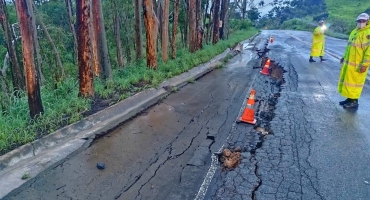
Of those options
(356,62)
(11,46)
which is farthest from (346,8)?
(11,46)

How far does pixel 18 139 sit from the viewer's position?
4297 millimetres

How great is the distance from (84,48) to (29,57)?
167 cm

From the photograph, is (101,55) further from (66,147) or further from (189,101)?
(66,147)

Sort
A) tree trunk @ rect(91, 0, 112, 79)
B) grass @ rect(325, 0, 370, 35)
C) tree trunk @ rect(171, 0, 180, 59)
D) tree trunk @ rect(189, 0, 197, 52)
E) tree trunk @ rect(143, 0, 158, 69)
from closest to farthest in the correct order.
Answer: tree trunk @ rect(91, 0, 112, 79)
tree trunk @ rect(143, 0, 158, 69)
tree trunk @ rect(171, 0, 180, 59)
tree trunk @ rect(189, 0, 197, 52)
grass @ rect(325, 0, 370, 35)

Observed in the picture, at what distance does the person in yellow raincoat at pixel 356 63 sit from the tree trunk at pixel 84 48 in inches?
229

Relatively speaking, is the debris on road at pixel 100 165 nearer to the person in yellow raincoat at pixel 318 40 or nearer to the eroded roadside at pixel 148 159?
the eroded roadside at pixel 148 159

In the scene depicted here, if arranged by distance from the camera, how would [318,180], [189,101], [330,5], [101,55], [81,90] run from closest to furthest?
[318,180] → [81,90] → [189,101] → [101,55] → [330,5]

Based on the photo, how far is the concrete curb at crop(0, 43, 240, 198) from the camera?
3.70 meters

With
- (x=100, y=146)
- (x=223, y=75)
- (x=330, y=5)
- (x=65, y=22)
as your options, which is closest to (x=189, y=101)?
(x=100, y=146)

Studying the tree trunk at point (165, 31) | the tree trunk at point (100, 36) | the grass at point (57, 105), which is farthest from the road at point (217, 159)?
the tree trunk at point (165, 31)

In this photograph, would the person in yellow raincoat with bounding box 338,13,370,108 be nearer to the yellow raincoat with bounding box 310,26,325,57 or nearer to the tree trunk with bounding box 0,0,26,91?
the yellow raincoat with bounding box 310,26,325,57

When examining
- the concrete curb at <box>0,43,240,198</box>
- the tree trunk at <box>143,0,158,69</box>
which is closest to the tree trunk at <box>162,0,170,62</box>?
the tree trunk at <box>143,0,158,69</box>

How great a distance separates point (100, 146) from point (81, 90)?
7.80 ft

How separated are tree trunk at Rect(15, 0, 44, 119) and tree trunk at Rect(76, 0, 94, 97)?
4.72ft
